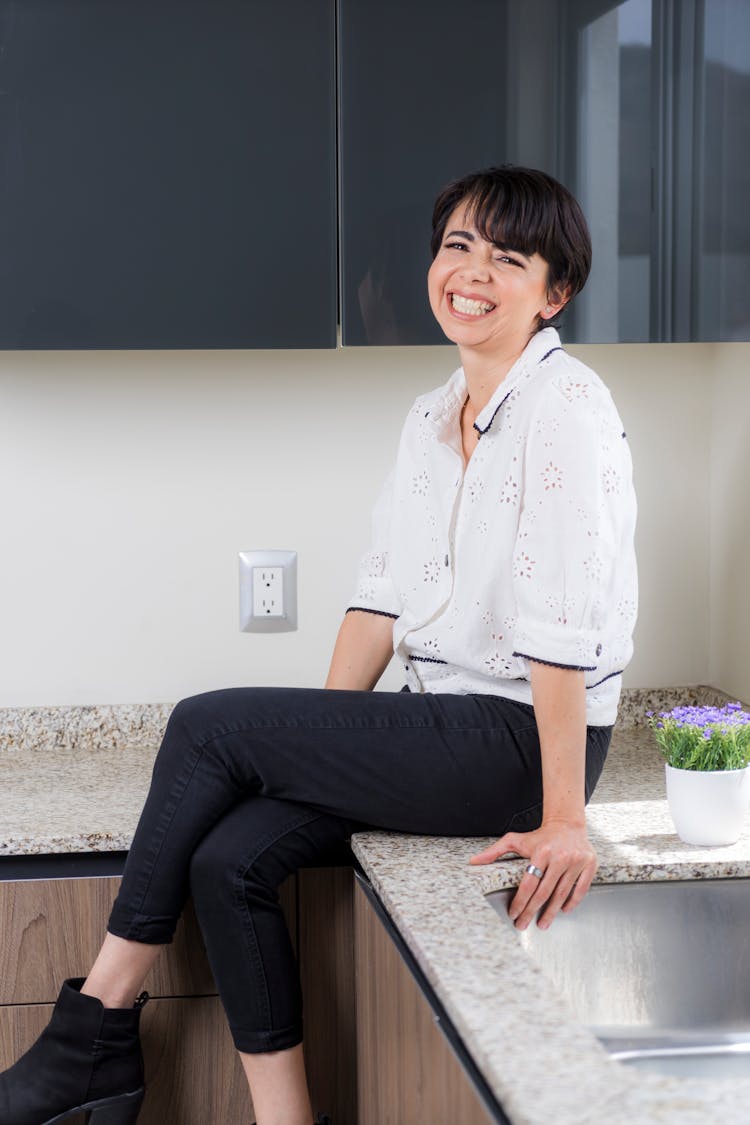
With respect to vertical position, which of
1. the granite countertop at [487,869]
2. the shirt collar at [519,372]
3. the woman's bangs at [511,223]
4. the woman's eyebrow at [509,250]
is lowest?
the granite countertop at [487,869]

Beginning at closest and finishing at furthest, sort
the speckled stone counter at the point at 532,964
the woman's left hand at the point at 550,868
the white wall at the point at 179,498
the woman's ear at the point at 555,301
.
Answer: the speckled stone counter at the point at 532,964
the woman's left hand at the point at 550,868
the woman's ear at the point at 555,301
the white wall at the point at 179,498

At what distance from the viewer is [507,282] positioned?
1.46 m

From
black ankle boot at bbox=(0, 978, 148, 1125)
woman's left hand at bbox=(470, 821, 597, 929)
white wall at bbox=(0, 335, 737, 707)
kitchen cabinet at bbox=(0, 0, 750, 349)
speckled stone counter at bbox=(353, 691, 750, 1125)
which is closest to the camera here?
speckled stone counter at bbox=(353, 691, 750, 1125)

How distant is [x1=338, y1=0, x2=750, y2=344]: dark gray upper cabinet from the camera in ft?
5.28

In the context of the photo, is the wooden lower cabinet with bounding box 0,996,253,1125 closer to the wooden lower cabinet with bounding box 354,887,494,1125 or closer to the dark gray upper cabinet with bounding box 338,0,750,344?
the wooden lower cabinet with bounding box 354,887,494,1125

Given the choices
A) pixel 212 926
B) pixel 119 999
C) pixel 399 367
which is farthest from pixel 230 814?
pixel 399 367

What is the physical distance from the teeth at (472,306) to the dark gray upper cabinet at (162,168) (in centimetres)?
22

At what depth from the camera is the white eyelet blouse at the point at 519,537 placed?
1.30m

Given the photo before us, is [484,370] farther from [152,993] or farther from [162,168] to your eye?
[152,993]

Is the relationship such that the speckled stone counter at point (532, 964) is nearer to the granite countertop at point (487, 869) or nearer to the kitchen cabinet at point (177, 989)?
the granite countertop at point (487, 869)

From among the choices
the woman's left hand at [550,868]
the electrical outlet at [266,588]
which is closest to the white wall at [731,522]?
the electrical outlet at [266,588]

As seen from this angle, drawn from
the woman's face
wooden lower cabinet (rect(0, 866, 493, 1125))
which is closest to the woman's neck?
the woman's face

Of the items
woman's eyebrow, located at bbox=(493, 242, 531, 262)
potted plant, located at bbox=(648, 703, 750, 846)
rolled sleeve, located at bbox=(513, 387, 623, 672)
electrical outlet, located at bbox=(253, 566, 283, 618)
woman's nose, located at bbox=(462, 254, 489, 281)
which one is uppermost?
woman's eyebrow, located at bbox=(493, 242, 531, 262)

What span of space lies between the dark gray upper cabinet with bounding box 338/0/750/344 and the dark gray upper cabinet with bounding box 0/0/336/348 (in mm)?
55
